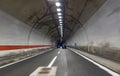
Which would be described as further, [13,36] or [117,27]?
[13,36]

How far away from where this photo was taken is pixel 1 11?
46.9 ft

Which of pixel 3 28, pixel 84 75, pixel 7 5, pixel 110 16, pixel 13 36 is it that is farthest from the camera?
pixel 13 36

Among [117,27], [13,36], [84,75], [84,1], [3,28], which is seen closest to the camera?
[84,75]

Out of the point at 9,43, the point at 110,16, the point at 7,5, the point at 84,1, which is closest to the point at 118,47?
the point at 110,16

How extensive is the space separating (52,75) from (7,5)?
8.15 meters

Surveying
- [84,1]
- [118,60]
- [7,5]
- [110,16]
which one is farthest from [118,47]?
[7,5]

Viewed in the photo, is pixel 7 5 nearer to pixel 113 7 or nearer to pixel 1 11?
pixel 1 11

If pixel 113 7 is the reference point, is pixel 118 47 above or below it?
below

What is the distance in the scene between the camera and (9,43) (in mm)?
16984

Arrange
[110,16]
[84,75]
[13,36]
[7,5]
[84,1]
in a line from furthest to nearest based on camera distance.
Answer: [13,36] → [84,1] → [7,5] → [110,16] → [84,75]

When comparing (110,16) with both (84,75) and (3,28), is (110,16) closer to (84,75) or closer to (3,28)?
(84,75)

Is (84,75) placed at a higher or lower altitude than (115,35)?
lower

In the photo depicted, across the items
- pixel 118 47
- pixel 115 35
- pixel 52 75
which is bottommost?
pixel 52 75

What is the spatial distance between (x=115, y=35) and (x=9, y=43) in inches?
349
